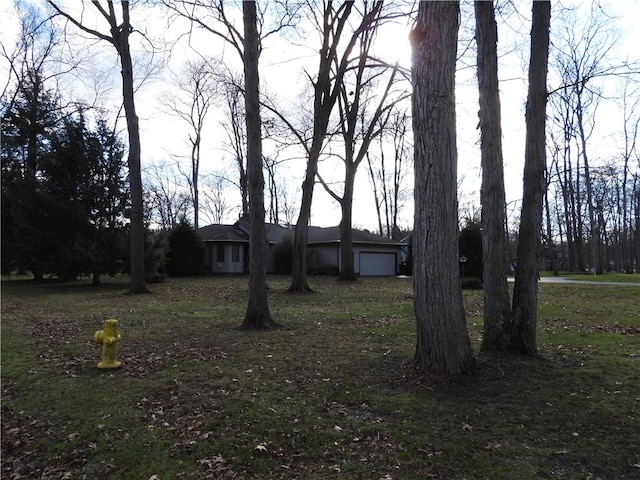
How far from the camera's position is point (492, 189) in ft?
20.5

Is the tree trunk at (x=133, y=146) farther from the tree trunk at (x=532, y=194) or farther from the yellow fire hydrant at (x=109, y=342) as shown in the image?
the tree trunk at (x=532, y=194)

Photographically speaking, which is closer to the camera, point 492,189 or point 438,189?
point 438,189

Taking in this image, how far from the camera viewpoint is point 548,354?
657 cm

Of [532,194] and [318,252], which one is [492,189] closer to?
[532,194]

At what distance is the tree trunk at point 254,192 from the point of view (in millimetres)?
9070

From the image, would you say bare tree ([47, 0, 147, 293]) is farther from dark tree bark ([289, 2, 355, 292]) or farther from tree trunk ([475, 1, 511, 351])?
tree trunk ([475, 1, 511, 351])

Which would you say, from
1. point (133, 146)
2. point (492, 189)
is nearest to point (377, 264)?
point (133, 146)

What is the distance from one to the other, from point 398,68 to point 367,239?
69.0 feet

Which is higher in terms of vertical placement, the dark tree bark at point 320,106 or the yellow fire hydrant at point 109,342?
the dark tree bark at point 320,106

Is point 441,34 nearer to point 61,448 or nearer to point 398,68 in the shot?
point 61,448

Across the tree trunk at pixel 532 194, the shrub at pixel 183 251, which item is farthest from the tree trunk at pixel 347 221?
the tree trunk at pixel 532 194

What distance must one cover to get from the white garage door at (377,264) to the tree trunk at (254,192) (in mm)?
25015

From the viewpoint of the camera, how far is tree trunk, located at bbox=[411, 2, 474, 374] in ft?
16.9

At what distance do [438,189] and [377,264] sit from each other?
30.3 meters
